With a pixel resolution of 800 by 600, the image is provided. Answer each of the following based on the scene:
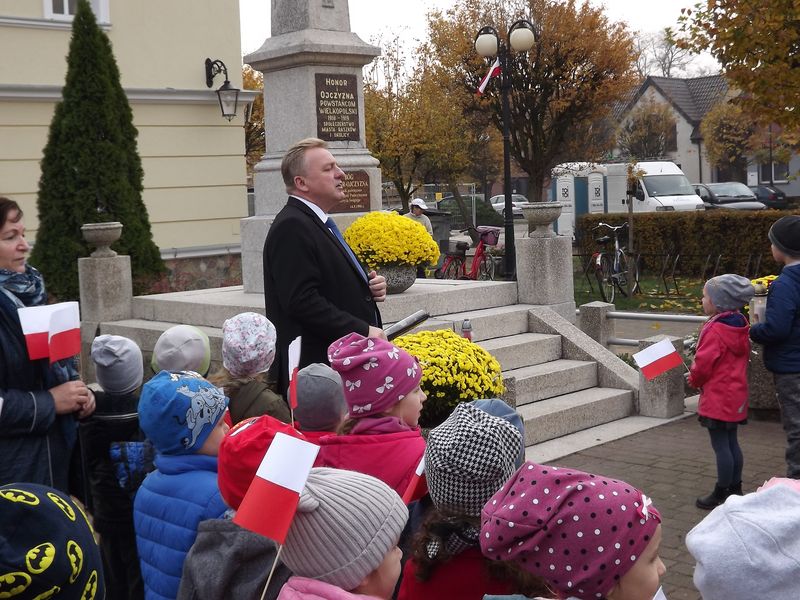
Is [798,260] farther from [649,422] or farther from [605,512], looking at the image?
[605,512]

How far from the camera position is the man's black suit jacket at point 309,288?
5.02 meters

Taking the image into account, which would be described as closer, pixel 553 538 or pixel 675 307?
pixel 553 538

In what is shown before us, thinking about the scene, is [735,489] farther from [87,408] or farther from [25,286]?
[25,286]

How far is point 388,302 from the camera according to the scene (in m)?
9.34

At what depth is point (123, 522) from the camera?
13.5 ft

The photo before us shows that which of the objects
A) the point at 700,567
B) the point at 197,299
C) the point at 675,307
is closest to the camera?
the point at 700,567

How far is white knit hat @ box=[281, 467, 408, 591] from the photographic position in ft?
8.18

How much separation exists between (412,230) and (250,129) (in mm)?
27676

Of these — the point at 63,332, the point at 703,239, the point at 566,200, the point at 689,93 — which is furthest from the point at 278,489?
the point at 689,93

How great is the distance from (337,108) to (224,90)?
7669mm

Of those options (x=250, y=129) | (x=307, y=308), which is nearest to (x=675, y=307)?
(x=307, y=308)

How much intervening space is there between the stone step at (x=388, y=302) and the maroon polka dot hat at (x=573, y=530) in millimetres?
6811

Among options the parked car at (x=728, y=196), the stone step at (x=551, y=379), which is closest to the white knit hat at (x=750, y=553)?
the stone step at (x=551, y=379)

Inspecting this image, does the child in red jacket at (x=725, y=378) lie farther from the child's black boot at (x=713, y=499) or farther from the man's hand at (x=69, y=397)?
the man's hand at (x=69, y=397)
